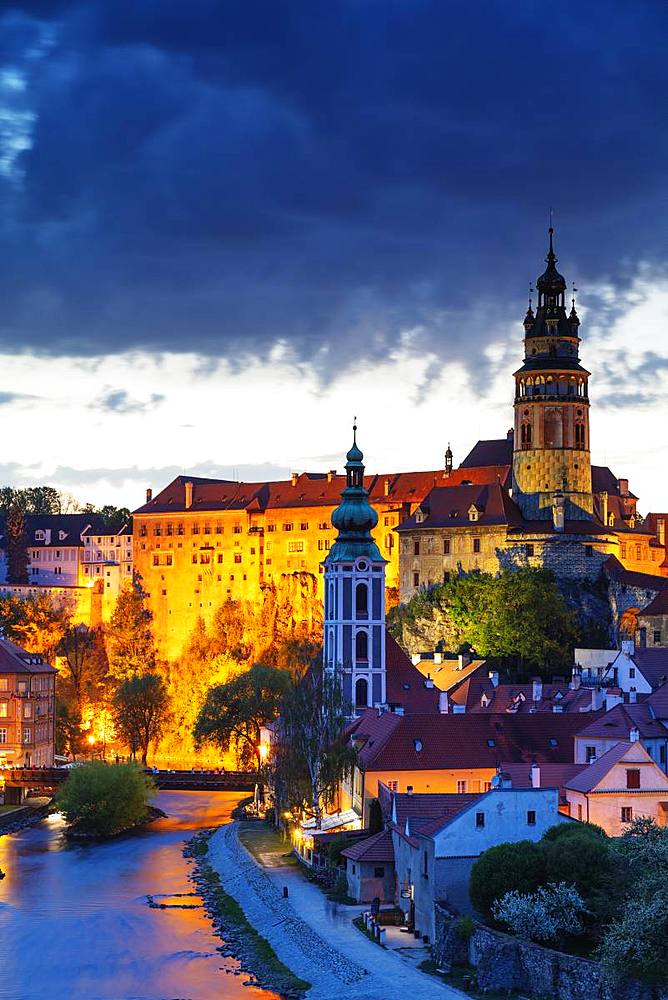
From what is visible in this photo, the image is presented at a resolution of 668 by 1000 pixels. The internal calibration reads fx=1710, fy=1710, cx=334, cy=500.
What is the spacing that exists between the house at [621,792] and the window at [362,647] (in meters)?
25.9

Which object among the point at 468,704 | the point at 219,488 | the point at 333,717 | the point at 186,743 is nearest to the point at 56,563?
the point at 219,488

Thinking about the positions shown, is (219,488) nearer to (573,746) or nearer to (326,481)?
(326,481)

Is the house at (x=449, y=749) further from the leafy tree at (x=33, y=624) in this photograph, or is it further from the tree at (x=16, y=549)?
the tree at (x=16, y=549)

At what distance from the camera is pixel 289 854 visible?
64.4 metres

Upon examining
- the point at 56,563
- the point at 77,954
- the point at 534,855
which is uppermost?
the point at 56,563

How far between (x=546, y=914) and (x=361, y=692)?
1436 inches

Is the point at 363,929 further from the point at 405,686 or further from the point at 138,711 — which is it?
the point at 138,711

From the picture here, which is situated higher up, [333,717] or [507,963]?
[333,717]

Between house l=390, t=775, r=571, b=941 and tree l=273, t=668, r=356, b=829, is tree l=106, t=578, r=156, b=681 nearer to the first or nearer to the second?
tree l=273, t=668, r=356, b=829

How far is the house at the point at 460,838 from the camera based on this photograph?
47.3 meters

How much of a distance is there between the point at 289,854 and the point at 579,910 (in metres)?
22.5

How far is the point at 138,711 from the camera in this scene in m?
104

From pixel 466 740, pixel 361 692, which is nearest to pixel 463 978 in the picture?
pixel 466 740

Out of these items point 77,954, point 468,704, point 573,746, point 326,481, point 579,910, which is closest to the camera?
point 579,910
